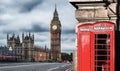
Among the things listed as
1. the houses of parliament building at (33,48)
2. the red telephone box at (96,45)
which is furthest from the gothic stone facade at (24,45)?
the red telephone box at (96,45)

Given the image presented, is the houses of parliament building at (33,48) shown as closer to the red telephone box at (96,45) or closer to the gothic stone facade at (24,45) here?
the gothic stone facade at (24,45)

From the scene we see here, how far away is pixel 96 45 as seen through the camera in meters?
10.2

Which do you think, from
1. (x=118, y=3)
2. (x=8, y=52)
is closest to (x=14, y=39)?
(x=8, y=52)

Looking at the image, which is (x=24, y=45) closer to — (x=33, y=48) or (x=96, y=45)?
(x=33, y=48)

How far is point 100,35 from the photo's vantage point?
33.9 ft

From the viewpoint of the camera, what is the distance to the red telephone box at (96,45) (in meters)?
10.2

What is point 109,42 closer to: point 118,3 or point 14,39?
point 118,3

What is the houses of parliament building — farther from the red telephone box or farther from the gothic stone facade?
the red telephone box

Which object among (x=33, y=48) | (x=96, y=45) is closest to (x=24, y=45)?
(x=33, y=48)

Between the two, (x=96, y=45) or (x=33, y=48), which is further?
(x=33, y=48)

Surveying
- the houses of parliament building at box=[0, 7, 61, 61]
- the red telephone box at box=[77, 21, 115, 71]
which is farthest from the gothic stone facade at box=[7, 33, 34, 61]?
the red telephone box at box=[77, 21, 115, 71]

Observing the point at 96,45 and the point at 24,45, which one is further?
the point at 24,45

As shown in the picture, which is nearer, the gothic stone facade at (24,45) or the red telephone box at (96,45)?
Answer: the red telephone box at (96,45)

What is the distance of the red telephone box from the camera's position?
10195 millimetres
